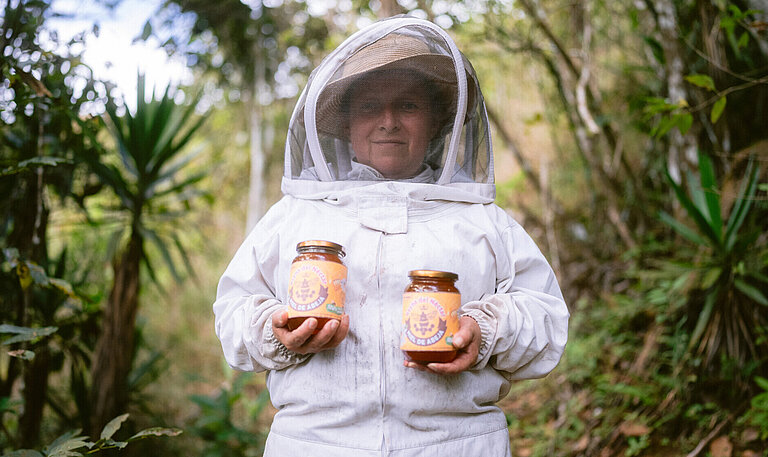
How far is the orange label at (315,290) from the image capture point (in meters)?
1.37

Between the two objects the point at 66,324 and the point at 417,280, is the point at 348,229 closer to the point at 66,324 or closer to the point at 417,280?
the point at 417,280

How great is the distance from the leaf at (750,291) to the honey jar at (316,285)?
2.54 m

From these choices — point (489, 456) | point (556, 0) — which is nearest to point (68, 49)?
point (489, 456)

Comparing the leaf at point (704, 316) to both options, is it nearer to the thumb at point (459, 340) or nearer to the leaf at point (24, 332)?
the thumb at point (459, 340)

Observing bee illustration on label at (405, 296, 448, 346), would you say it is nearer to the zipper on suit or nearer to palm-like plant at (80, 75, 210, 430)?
the zipper on suit

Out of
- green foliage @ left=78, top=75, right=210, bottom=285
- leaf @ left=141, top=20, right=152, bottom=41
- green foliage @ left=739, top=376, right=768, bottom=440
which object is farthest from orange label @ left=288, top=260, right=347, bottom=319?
green foliage @ left=739, top=376, right=768, bottom=440

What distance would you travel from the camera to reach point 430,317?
4.50 feet

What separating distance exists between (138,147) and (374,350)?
2594 mm

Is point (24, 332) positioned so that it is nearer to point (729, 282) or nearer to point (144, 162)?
point (144, 162)

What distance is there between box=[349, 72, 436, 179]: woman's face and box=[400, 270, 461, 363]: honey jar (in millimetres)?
484

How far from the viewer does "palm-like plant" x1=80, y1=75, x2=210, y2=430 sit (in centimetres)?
327

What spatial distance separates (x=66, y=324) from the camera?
3.34 m

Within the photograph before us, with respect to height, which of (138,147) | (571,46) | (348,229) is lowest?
(348,229)

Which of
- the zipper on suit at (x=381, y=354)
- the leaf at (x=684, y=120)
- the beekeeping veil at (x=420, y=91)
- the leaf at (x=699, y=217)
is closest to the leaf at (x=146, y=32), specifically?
the beekeeping veil at (x=420, y=91)
